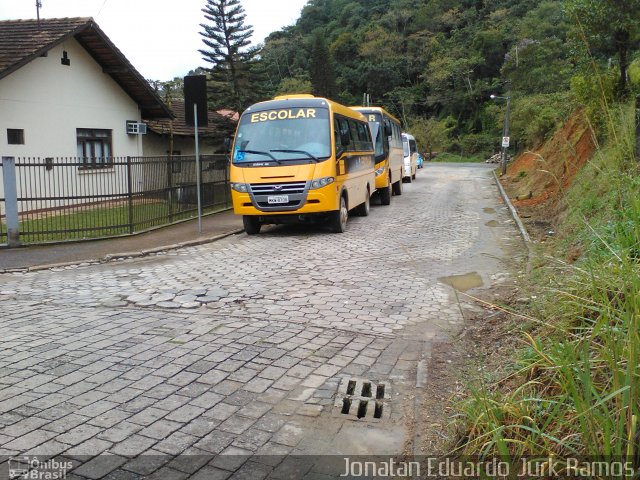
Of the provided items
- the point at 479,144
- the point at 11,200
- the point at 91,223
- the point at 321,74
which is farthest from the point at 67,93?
the point at 479,144

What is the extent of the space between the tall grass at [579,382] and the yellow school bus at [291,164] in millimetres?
8268

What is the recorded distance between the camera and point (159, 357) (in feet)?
17.1

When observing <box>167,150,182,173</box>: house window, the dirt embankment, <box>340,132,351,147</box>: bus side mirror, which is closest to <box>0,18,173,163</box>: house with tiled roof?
<box>167,150,182,173</box>: house window

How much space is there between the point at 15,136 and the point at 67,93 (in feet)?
8.40

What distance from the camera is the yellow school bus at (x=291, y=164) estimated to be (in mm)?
12312

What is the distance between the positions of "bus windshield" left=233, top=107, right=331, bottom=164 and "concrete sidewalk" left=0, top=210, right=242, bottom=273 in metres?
2.11

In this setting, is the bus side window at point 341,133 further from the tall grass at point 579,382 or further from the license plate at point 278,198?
the tall grass at point 579,382

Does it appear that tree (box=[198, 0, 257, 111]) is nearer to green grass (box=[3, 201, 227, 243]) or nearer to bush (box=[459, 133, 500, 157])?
green grass (box=[3, 201, 227, 243])

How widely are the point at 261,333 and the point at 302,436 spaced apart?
218cm

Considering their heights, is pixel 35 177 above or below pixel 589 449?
above

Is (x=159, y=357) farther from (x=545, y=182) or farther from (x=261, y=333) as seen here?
(x=545, y=182)

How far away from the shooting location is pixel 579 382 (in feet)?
9.96

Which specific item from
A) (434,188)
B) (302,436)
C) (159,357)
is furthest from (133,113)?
(302,436)

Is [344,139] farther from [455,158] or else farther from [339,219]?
[455,158]
